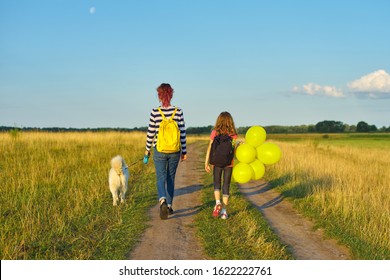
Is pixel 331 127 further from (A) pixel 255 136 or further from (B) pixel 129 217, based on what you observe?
(B) pixel 129 217

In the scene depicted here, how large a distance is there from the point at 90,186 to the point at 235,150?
4880mm

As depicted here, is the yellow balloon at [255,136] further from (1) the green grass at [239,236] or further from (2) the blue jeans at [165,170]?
(2) the blue jeans at [165,170]

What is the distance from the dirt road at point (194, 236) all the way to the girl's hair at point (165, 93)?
2436 millimetres

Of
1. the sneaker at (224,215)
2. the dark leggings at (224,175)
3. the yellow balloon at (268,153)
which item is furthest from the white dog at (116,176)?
the yellow balloon at (268,153)

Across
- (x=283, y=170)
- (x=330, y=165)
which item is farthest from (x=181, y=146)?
(x=330, y=165)

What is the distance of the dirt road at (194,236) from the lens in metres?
5.65

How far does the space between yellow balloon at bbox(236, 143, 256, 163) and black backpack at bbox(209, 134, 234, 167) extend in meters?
0.64

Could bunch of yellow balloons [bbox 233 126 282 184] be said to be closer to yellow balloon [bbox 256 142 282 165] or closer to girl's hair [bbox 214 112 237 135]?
yellow balloon [bbox 256 142 282 165]

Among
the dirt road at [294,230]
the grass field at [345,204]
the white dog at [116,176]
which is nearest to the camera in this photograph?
the dirt road at [294,230]

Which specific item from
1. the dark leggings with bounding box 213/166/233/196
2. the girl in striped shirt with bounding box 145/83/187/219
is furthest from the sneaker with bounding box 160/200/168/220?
the dark leggings with bounding box 213/166/233/196

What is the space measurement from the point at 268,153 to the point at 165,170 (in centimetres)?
234

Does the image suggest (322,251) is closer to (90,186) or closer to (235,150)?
(235,150)

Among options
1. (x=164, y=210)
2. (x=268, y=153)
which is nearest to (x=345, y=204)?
(x=268, y=153)

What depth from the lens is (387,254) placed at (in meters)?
6.00
